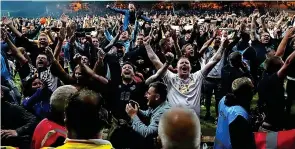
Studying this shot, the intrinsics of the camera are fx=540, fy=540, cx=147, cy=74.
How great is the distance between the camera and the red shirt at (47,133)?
4191mm

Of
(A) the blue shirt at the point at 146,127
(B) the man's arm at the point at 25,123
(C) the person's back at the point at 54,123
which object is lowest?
(A) the blue shirt at the point at 146,127

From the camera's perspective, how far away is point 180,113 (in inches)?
121

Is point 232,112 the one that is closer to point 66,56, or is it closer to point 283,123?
point 283,123

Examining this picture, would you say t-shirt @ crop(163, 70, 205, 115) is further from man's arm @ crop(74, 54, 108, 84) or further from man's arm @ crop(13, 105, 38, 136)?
man's arm @ crop(13, 105, 38, 136)

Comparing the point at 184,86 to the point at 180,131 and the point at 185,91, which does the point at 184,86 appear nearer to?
the point at 185,91

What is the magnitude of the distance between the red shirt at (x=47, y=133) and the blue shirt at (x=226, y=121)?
1.65 m

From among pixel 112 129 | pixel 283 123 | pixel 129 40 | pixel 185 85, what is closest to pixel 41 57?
pixel 185 85

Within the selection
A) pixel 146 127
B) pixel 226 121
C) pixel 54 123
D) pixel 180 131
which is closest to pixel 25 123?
pixel 54 123

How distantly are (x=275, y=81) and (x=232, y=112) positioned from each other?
157 cm

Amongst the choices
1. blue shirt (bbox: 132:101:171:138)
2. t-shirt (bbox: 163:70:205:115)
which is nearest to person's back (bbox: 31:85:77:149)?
blue shirt (bbox: 132:101:171:138)

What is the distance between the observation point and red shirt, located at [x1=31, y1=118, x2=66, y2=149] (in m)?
4.19

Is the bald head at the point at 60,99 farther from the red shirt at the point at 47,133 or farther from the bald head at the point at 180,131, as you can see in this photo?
the bald head at the point at 180,131

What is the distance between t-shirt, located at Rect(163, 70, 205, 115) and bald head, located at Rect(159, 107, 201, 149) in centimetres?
421

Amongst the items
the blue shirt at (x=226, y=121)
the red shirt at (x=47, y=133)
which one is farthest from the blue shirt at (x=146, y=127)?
the red shirt at (x=47, y=133)
